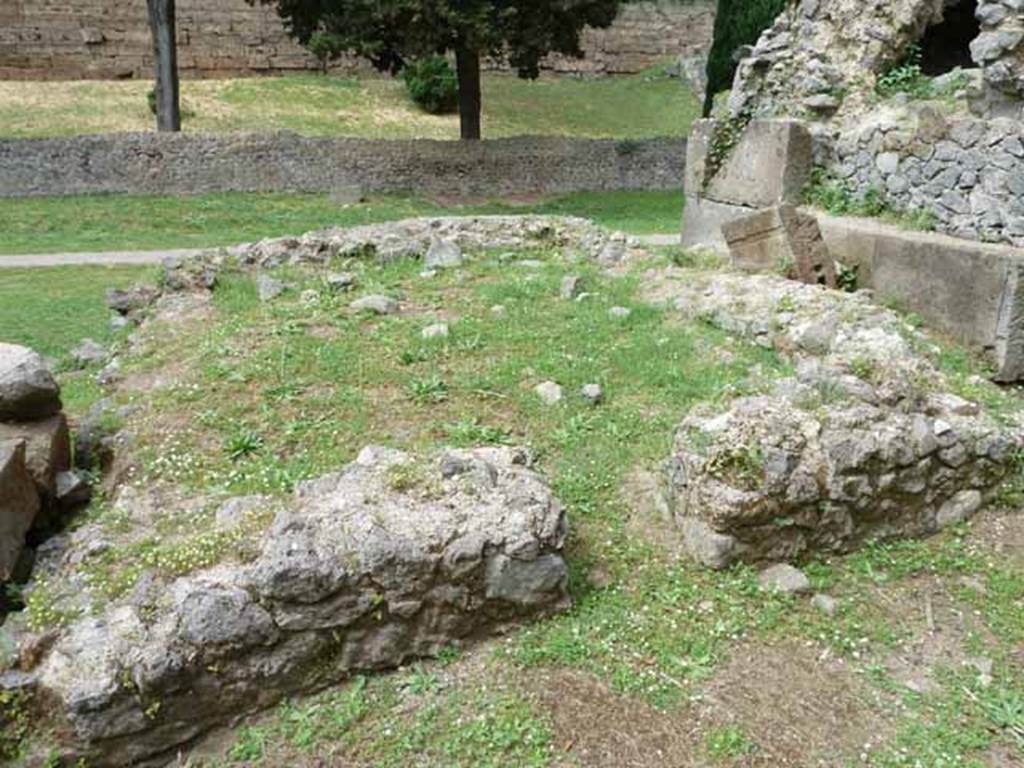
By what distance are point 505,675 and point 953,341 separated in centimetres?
463

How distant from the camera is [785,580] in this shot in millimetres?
3730

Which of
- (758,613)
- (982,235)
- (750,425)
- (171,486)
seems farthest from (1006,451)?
(171,486)

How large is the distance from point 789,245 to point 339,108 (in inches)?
905

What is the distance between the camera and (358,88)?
1163 inches

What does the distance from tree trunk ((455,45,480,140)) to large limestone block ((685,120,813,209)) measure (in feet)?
35.3

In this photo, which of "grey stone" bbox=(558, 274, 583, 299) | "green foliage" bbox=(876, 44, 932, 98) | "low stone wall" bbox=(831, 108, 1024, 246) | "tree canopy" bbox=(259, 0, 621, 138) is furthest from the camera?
"tree canopy" bbox=(259, 0, 621, 138)

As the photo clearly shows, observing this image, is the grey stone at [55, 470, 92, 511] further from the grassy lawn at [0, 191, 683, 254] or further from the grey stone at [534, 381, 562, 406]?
the grassy lawn at [0, 191, 683, 254]

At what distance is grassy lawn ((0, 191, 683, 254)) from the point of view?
14850 mm

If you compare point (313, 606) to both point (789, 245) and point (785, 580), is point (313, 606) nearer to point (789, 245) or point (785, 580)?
point (785, 580)

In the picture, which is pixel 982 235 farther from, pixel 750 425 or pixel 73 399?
pixel 73 399

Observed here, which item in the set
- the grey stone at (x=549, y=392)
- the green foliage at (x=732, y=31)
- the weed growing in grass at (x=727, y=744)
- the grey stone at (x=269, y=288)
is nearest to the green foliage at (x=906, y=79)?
A: the grey stone at (x=549, y=392)

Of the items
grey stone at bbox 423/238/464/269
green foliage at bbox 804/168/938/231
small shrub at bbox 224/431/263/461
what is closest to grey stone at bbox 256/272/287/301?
grey stone at bbox 423/238/464/269

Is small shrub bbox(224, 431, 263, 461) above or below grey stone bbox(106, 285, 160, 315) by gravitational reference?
above

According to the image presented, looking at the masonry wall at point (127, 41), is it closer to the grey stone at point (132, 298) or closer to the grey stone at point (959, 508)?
the grey stone at point (132, 298)
